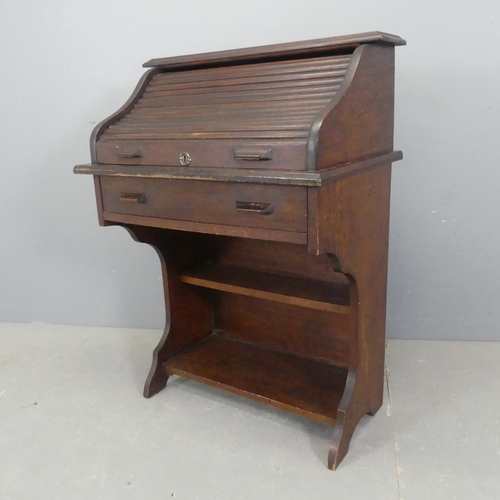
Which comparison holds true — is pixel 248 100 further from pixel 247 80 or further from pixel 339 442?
pixel 339 442

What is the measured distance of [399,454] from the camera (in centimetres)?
187

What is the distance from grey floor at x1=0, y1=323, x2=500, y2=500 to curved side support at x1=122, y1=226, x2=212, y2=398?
142 millimetres

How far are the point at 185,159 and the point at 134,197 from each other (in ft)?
0.89

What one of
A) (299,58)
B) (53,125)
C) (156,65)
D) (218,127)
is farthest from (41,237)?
(299,58)

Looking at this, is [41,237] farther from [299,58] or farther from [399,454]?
[399,454]

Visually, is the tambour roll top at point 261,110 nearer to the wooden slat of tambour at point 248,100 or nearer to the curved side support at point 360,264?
the wooden slat of tambour at point 248,100

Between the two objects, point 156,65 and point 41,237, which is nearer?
point 156,65

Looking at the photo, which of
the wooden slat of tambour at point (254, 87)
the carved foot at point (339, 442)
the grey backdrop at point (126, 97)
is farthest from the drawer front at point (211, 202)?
the grey backdrop at point (126, 97)

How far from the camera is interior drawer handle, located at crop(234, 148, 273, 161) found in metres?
1.54

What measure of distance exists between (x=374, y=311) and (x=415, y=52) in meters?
1.20

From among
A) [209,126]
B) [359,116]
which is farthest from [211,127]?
[359,116]

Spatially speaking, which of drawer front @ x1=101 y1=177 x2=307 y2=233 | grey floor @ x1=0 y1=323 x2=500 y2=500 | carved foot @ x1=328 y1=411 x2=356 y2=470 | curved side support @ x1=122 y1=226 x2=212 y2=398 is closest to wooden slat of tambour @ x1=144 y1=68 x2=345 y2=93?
drawer front @ x1=101 y1=177 x2=307 y2=233

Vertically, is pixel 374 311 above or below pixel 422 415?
above

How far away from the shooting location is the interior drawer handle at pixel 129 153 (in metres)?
1.83
